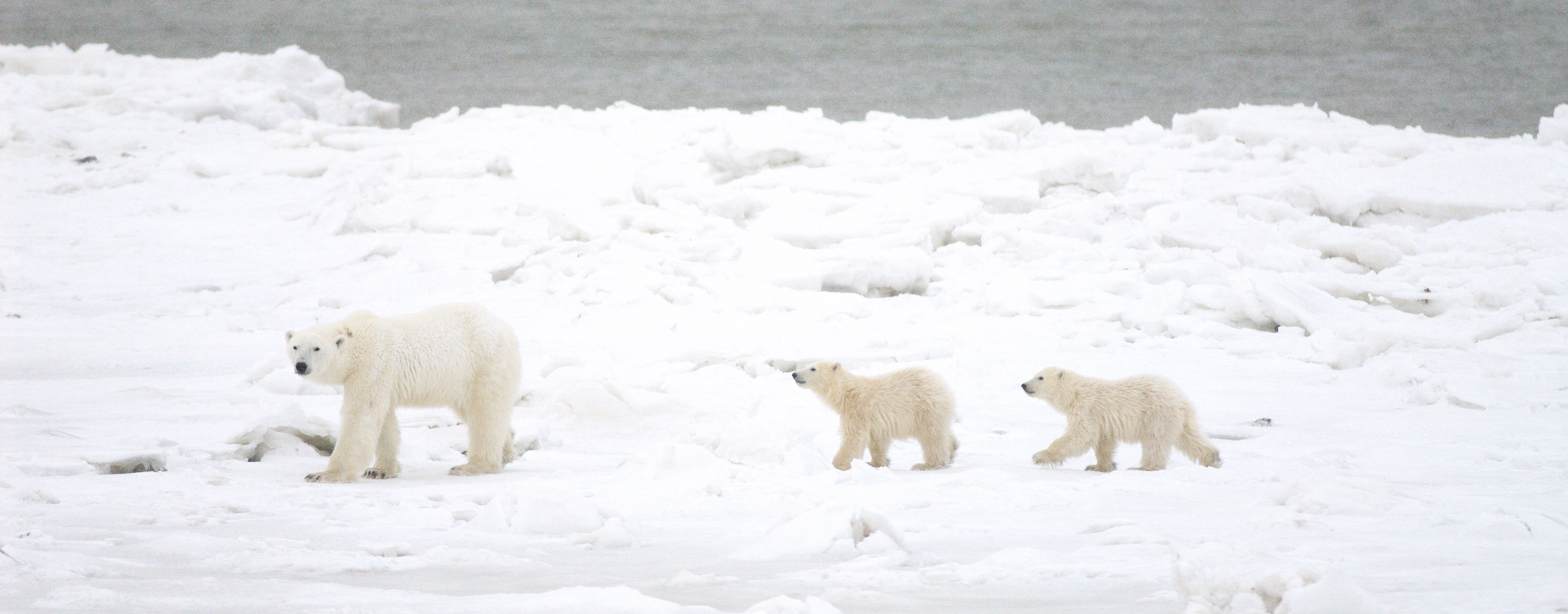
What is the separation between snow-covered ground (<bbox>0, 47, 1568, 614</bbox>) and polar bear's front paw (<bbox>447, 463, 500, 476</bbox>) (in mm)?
199

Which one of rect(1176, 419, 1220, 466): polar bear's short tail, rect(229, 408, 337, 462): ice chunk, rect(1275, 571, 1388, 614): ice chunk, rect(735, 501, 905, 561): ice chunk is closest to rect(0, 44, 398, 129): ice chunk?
rect(229, 408, 337, 462): ice chunk

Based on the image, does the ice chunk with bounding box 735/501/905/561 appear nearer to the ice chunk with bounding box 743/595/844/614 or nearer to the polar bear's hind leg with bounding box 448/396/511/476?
the ice chunk with bounding box 743/595/844/614

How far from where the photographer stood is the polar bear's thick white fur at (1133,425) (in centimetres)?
462

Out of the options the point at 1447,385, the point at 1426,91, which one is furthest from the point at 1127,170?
the point at 1426,91

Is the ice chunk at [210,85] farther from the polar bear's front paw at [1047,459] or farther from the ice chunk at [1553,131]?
the ice chunk at [1553,131]

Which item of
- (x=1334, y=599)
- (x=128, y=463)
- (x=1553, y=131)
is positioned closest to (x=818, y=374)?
(x=128, y=463)

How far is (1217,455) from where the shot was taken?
4695 millimetres

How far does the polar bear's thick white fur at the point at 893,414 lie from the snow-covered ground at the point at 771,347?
197 mm

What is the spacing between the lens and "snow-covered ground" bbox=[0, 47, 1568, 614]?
2828 mm

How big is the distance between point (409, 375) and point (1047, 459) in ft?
8.27

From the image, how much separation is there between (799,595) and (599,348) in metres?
5.05

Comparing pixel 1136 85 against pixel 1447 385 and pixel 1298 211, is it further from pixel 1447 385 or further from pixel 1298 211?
pixel 1447 385

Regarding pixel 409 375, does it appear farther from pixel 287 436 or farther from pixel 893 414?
pixel 893 414

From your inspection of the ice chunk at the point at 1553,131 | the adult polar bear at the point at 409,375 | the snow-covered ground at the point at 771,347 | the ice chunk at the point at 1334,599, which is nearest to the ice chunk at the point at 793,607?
the snow-covered ground at the point at 771,347
